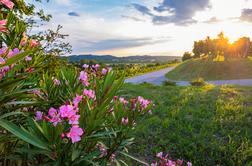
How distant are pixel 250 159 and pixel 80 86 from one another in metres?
3.84

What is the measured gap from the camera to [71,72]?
1996 millimetres

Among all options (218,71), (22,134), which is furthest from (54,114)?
(218,71)

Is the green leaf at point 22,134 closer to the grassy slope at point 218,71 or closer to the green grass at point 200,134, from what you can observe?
the green grass at point 200,134

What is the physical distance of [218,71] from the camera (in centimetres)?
2234

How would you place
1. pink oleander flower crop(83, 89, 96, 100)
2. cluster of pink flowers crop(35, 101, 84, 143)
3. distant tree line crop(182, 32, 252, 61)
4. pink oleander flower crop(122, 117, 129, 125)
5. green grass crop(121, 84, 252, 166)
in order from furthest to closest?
distant tree line crop(182, 32, 252, 61) → green grass crop(121, 84, 252, 166) → pink oleander flower crop(122, 117, 129, 125) → pink oleander flower crop(83, 89, 96, 100) → cluster of pink flowers crop(35, 101, 84, 143)

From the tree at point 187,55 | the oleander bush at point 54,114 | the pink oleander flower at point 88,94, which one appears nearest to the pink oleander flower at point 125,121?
the oleander bush at point 54,114

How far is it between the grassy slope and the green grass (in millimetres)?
14161

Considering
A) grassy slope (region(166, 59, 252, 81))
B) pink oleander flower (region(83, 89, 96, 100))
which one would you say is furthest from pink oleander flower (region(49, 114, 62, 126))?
grassy slope (region(166, 59, 252, 81))

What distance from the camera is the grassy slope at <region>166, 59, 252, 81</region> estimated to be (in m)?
20.6

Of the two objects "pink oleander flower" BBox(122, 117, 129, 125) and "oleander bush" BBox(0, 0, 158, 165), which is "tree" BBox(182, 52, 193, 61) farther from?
"pink oleander flower" BBox(122, 117, 129, 125)

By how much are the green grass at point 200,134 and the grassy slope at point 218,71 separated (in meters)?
14.2

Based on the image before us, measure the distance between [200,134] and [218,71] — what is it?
741 inches

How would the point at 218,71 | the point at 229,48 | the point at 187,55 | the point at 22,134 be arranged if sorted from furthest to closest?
the point at 187,55
the point at 229,48
the point at 218,71
the point at 22,134

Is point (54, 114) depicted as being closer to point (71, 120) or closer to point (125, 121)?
point (71, 120)
